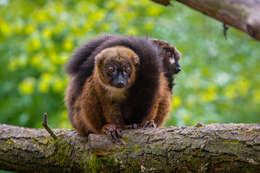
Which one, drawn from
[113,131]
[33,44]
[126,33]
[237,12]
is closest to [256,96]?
[126,33]

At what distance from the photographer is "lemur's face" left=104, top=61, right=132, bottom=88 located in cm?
450

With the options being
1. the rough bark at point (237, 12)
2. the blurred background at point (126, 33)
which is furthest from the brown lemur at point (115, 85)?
the blurred background at point (126, 33)

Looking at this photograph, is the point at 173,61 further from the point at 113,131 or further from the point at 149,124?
the point at 113,131

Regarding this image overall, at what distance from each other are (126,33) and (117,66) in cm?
363

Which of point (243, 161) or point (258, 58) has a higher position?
point (243, 161)

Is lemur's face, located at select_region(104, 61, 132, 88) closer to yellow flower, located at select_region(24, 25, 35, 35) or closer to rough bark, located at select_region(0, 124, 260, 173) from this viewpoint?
rough bark, located at select_region(0, 124, 260, 173)

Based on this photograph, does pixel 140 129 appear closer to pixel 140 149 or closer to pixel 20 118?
pixel 140 149

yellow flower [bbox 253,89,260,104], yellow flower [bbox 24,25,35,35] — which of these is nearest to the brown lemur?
yellow flower [bbox 24,25,35,35]

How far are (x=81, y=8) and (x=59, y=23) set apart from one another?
68 cm

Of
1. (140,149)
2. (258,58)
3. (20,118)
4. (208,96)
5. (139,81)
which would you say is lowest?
(20,118)

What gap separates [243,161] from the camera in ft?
10.4


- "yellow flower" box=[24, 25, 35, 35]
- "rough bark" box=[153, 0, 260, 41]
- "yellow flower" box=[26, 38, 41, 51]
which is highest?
"rough bark" box=[153, 0, 260, 41]

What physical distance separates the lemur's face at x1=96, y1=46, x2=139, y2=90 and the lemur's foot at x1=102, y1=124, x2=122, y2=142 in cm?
46

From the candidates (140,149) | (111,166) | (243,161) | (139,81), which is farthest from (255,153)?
(139,81)
